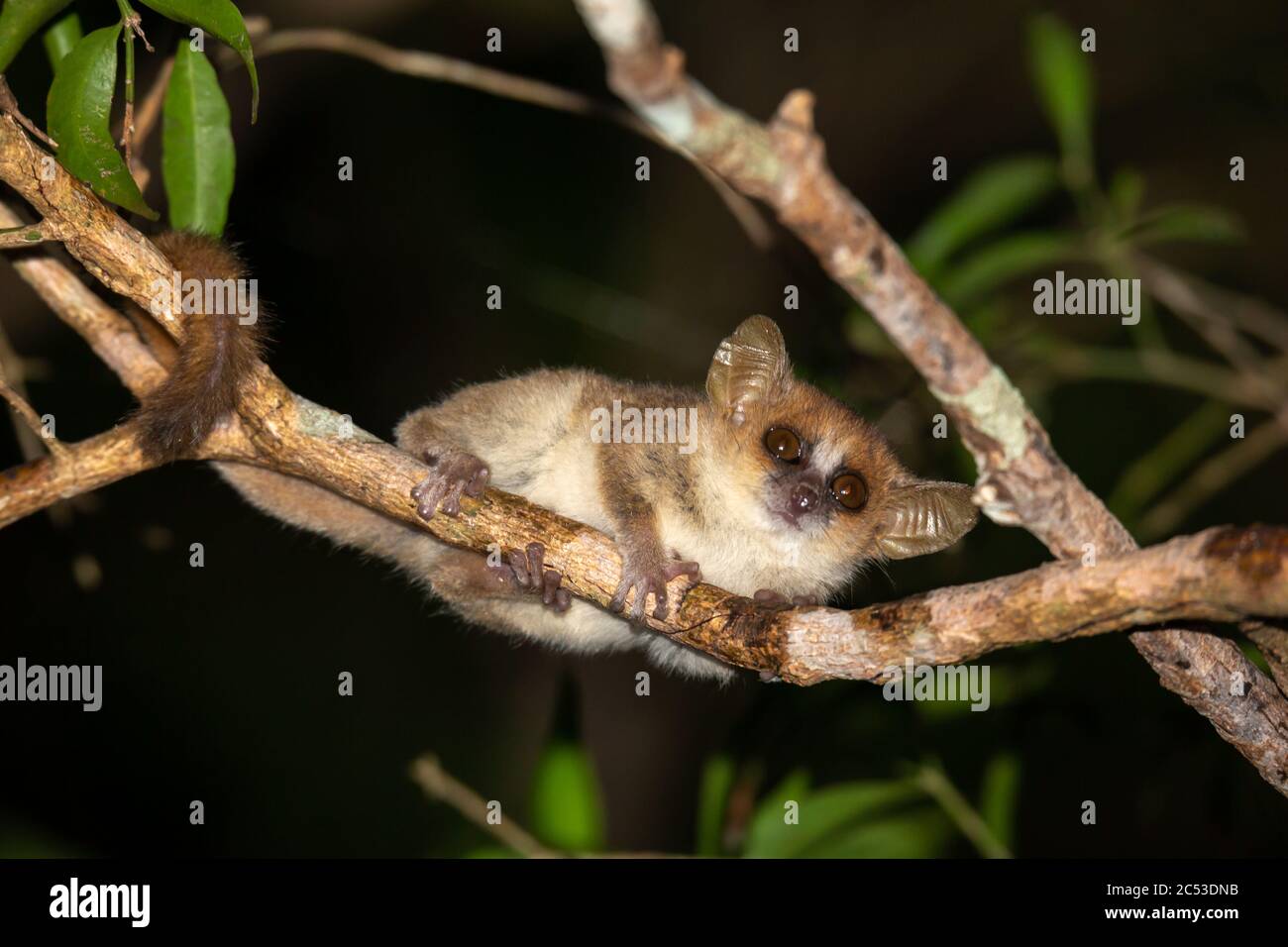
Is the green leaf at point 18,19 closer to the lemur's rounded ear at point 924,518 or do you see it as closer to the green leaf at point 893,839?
the lemur's rounded ear at point 924,518

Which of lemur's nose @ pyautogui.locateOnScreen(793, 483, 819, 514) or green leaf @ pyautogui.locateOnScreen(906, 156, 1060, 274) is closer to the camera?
lemur's nose @ pyautogui.locateOnScreen(793, 483, 819, 514)

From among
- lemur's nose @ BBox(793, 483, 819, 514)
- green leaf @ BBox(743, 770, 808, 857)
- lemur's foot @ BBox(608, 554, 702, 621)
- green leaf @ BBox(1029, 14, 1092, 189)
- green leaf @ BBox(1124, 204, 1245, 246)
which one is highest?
green leaf @ BBox(1029, 14, 1092, 189)

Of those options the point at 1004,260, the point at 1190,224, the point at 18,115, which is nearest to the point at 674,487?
the point at 1004,260

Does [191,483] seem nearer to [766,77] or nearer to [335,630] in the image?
[335,630]

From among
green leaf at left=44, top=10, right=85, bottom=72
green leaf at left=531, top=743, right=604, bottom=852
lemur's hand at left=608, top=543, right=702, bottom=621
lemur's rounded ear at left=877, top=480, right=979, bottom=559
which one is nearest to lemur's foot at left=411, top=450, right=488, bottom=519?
lemur's hand at left=608, top=543, right=702, bottom=621

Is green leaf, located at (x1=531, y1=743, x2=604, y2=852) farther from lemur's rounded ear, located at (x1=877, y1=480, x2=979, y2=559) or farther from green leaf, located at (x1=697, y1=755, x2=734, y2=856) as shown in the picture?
lemur's rounded ear, located at (x1=877, y1=480, x2=979, y2=559)

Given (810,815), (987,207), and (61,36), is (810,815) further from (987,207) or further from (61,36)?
(61,36)

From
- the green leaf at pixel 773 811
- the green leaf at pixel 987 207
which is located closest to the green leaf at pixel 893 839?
the green leaf at pixel 773 811
